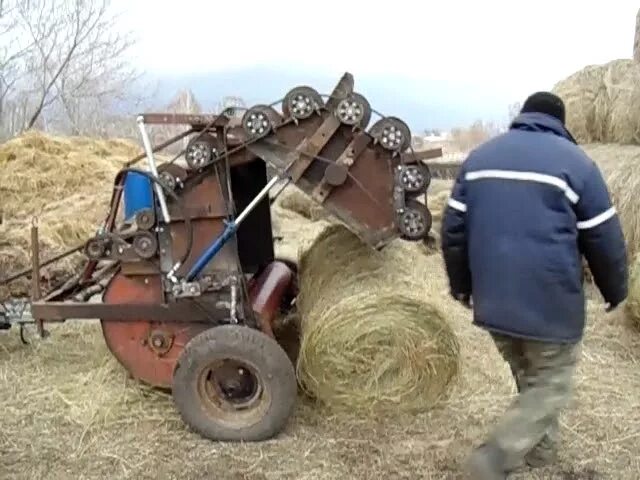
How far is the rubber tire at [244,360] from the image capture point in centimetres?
463

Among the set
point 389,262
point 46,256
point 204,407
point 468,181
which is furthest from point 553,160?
point 46,256

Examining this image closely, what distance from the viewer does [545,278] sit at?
3.71 metres

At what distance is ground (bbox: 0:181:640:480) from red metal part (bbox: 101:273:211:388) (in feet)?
0.75

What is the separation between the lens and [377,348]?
4.75m

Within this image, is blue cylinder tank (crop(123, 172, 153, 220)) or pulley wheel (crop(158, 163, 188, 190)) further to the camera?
blue cylinder tank (crop(123, 172, 153, 220))

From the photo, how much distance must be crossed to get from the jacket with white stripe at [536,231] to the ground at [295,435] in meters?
0.88

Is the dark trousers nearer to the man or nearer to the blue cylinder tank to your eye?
the man

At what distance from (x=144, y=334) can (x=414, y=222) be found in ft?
4.97

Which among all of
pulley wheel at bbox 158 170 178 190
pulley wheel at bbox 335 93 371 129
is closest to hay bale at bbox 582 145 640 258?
pulley wheel at bbox 335 93 371 129

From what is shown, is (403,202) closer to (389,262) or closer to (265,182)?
(389,262)

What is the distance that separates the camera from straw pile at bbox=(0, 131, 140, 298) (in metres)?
8.49

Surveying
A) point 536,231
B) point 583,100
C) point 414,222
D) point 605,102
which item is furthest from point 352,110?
point 583,100

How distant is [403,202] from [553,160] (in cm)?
118

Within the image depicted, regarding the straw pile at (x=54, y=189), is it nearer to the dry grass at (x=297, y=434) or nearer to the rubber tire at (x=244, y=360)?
the dry grass at (x=297, y=434)
